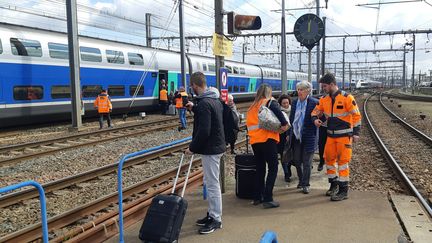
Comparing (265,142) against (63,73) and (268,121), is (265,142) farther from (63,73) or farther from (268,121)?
(63,73)

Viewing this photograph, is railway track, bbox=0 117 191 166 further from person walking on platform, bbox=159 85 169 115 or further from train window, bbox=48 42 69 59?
person walking on platform, bbox=159 85 169 115

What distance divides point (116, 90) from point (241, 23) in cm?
1421

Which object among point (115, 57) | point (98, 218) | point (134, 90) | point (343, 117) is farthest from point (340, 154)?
point (134, 90)

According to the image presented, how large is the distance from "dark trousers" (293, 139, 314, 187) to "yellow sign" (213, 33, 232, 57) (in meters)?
1.82

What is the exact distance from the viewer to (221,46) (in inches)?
260

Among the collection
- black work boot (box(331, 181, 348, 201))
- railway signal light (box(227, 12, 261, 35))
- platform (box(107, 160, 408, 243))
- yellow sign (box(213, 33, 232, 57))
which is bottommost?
platform (box(107, 160, 408, 243))

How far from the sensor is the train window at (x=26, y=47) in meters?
14.6

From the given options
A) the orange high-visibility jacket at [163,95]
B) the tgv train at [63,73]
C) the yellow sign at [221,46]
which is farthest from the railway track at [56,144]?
the yellow sign at [221,46]

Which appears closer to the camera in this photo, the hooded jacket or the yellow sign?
the hooded jacket

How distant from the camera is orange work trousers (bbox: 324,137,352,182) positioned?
20.0ft

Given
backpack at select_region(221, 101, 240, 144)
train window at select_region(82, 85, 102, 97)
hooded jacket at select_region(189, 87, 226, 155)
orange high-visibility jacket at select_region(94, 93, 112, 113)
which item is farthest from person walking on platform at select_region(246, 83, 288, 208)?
train window at select_region(82, 85, 102, 97)

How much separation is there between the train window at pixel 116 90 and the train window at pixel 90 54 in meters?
1.50

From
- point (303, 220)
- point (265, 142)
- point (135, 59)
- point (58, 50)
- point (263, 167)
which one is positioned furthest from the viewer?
point (135, 59)

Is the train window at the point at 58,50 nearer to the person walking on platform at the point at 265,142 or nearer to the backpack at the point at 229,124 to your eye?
the person walking on platform at the point at 265,142
